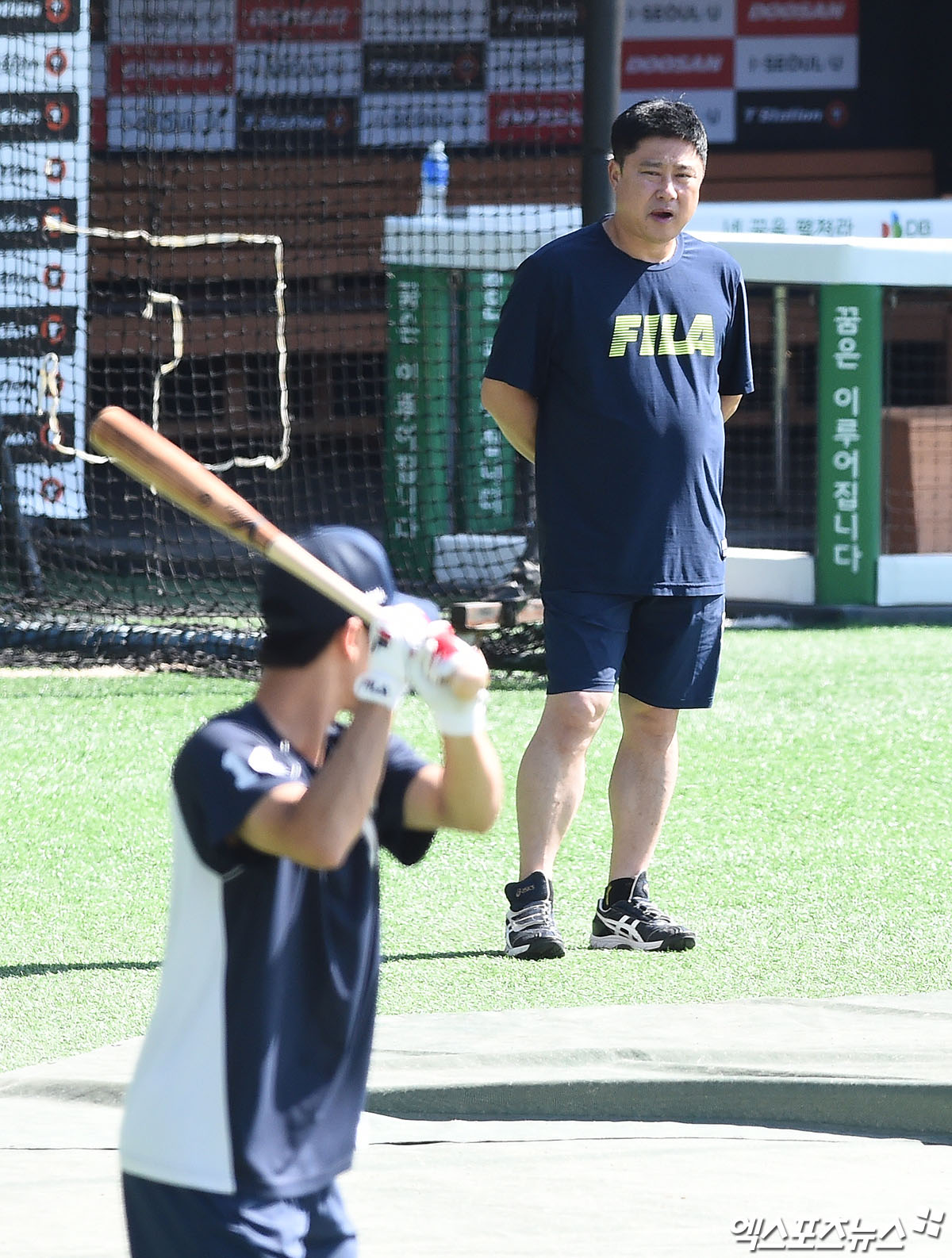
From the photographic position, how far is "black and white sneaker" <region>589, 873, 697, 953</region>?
3.77m

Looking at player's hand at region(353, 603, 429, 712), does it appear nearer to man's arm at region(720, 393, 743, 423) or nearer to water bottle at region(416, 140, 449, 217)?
man's arm at region(720, 393, 743, 423)

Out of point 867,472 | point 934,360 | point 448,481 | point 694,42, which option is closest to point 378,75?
point 694,42

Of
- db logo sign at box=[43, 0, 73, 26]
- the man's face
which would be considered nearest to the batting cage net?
db logo sign at box=[43, 0, 73, 26]

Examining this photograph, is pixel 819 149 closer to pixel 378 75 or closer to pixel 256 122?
pixel 378 75

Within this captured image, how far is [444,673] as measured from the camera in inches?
68.4

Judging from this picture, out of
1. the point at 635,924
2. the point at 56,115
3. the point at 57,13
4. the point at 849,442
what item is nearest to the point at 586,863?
the point at 635,924

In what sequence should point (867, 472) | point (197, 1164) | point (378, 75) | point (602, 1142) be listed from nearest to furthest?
point (197, 1164) → point (602, 1142) → point (867, 472) → point (378, 75)

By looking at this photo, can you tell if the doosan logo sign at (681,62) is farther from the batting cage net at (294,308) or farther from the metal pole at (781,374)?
the metal pole at (781,374)

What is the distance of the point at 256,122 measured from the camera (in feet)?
44.9

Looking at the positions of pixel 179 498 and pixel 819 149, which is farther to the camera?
pixel 819 149

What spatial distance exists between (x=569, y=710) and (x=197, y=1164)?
2.04 m

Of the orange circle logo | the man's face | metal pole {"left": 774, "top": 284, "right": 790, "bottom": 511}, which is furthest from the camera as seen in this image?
metal pole {"left": 774, "top": 284, "right": 790, "bottom": 511}

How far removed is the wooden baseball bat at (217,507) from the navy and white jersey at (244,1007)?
0.16 meters

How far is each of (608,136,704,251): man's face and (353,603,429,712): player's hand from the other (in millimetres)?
2005
